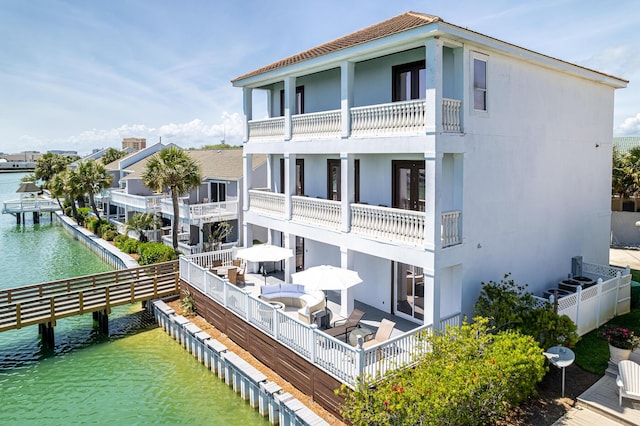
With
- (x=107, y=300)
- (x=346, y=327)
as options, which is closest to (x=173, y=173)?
(x=107, y=300)

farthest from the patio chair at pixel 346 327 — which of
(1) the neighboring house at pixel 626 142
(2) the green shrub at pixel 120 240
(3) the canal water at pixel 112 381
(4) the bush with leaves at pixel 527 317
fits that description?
(1) the neighboring house at pixel 626 142

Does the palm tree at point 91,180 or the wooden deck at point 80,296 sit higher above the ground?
the palm tree at point 91,180

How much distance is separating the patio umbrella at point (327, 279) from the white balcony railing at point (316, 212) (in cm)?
211

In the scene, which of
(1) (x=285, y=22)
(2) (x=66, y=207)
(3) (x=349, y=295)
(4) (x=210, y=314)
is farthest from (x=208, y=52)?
(2) (x=66, y=207)

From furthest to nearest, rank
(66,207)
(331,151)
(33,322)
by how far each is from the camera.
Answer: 1. (66,207)
2. (33,322)
3. (331,151)

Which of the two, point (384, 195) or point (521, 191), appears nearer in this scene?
point (521, 191)

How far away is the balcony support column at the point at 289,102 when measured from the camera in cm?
1794

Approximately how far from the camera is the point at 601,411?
34.7 feet

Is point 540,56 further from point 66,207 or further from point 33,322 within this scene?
point 66,207

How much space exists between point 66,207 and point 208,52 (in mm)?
37693

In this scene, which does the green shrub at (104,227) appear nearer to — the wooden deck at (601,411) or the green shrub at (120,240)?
the green shrub at (120,240)

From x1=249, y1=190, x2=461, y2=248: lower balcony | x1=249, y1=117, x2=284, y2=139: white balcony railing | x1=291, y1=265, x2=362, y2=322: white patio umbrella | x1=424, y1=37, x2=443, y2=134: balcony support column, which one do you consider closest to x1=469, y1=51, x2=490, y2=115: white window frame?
x1=424, y1=37, x2=443, y2=134: balcony support column

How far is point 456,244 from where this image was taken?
13227 millimetres

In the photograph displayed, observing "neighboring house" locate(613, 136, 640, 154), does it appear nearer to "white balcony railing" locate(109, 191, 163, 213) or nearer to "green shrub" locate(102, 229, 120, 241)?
"white balcony railing" locate(109, 191, 163, 213)
